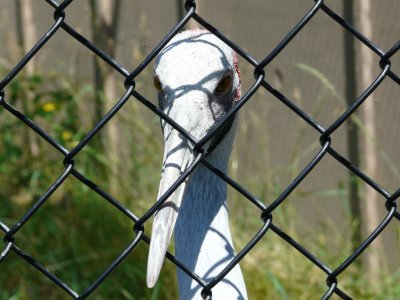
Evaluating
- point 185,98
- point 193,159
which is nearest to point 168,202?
point 193,159

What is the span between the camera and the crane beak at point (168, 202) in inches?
64.6

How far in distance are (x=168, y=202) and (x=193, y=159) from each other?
0.15 metres

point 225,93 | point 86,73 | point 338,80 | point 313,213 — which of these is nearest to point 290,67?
point 338,80

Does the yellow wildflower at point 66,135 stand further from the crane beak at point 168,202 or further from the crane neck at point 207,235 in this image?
the crane beak at point 168,202

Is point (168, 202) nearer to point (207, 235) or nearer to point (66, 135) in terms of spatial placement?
point (207, 235)

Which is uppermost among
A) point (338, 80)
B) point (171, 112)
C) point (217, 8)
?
point (217, 8)

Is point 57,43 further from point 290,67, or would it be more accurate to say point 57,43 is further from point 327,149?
point 327,149

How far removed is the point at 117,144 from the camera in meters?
5.60

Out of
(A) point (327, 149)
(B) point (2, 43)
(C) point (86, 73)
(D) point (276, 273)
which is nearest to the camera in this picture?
(A) point (327, 149)

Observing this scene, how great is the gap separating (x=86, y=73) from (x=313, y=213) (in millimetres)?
2209

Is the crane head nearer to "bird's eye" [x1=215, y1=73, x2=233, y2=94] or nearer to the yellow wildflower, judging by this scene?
"bird's eye" [x1=215, y1=73, x2=233, y2=94]

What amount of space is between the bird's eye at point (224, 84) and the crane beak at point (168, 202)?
19 centimetres

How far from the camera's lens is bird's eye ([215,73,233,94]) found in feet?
6.59

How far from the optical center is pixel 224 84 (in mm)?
2033
